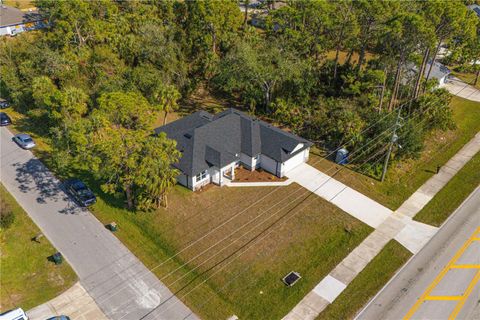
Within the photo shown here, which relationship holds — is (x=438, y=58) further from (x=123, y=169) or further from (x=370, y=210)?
(x=123, y=169)

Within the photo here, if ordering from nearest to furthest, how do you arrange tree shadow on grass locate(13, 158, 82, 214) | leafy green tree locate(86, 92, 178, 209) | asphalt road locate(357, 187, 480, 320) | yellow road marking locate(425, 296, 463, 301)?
asphalt road locate(357, 187, 480, 320) → yellow road marking locate(425, 296, 463, 301) → leafy green tree locate(86, 92, 178, 209) → tree shadow on grass locate(13, 158, 82, 214)

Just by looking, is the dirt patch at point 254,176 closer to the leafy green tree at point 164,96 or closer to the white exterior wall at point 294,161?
the white exterior wall at point 294,161

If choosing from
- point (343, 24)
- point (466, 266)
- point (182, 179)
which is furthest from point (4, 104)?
point (466, 266)

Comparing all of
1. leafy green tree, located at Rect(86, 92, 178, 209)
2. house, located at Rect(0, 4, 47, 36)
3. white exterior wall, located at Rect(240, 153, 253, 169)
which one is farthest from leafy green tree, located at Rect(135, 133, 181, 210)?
house, located at Rect(0, 4, 47, 36)

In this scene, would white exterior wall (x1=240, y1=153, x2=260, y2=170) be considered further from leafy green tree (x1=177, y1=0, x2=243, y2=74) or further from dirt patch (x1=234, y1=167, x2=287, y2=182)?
leafy green tree (x1=177, y1=0, x2=243, y2=74)

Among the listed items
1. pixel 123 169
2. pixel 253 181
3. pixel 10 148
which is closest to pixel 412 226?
pixel 253 181

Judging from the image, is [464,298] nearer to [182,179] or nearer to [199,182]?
[199,182]

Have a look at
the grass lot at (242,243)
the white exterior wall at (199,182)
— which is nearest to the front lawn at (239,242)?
the grass lot at (242,243)

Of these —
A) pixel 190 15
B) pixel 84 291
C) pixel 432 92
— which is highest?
pixel 190 15
